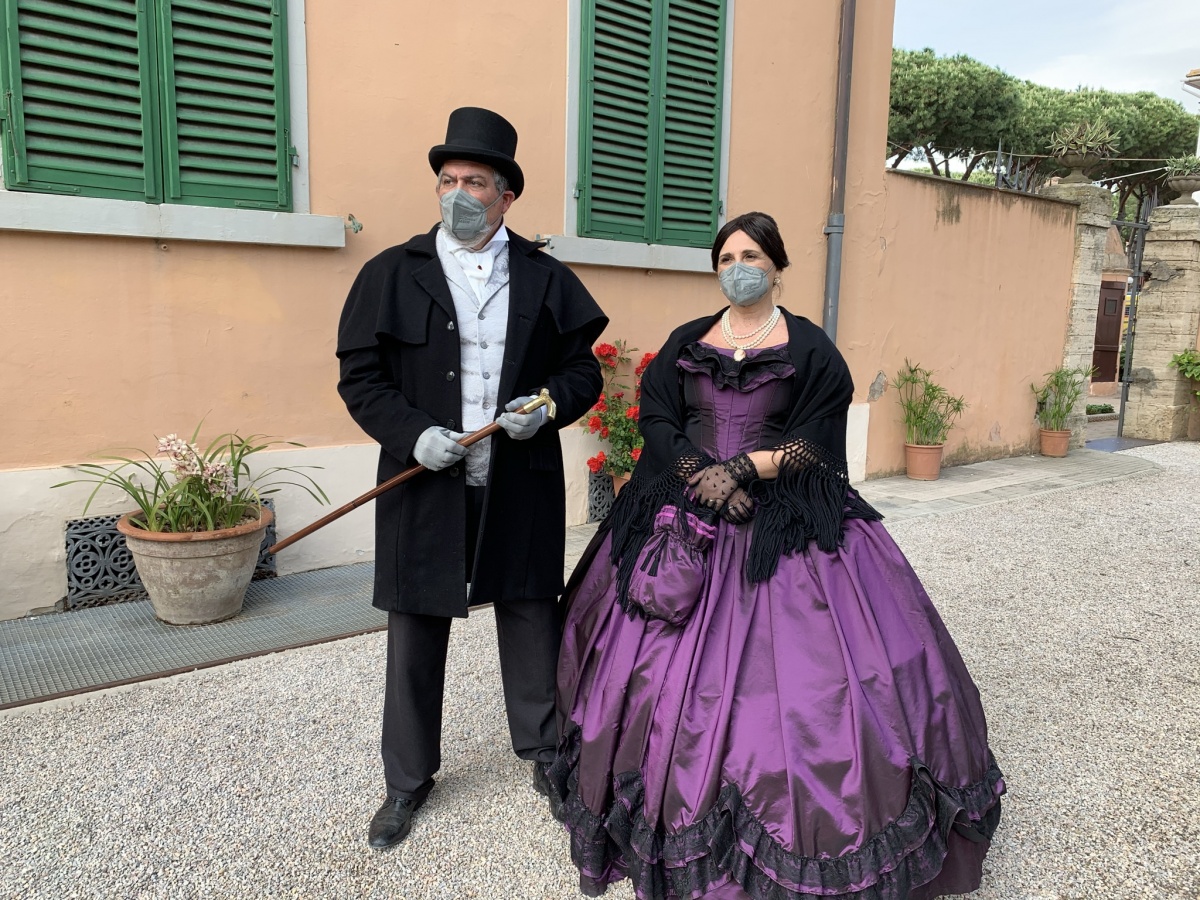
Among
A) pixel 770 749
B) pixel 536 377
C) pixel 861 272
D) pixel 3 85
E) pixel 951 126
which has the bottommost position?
pixel 770 749

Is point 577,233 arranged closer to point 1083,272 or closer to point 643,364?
point 643,364

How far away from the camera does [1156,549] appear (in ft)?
16.7

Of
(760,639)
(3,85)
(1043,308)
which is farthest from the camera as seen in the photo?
(1043,308)

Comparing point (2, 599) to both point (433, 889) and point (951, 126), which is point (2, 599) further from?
point (951, 126)

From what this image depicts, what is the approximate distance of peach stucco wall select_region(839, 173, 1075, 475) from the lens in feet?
21.0

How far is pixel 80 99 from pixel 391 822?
3093 millimetres

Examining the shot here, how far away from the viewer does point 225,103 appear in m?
3.69

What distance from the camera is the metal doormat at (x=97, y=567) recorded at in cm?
354

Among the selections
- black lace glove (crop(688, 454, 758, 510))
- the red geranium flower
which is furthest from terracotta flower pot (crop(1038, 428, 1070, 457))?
black lace glove (crop(688, 454, 758, 510))

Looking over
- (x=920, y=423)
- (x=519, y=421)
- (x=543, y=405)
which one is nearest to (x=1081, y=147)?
(x=920, y=423)

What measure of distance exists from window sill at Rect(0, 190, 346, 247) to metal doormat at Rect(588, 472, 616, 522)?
1975mm

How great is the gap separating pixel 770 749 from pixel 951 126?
823 inches

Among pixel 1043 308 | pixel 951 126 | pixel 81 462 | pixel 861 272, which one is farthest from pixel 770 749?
pixel 951 126

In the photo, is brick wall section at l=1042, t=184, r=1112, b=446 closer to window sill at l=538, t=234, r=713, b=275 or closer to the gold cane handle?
window sill at l=538, t=234, r=713, b=275
